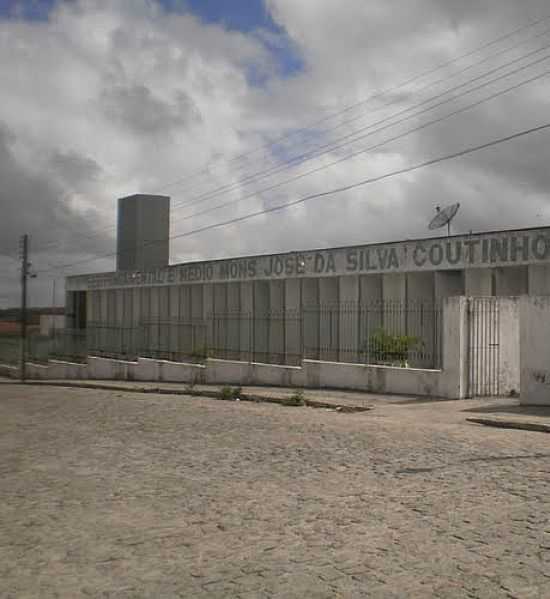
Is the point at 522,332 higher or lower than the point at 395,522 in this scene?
higher

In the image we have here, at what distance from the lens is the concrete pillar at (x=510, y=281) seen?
21781 mm

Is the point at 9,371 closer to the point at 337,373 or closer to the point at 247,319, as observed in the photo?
the point at 247,319

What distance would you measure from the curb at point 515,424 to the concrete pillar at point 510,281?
33.3ft

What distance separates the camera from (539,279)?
20781 mm

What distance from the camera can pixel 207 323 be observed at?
102 ft

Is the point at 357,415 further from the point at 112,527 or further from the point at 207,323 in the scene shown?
the point at 207,323

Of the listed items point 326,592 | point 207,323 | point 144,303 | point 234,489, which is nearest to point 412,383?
point 234,489

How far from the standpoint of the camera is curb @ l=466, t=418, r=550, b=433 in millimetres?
11562

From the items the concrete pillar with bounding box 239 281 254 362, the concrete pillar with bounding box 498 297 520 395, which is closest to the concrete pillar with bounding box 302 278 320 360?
the concrete pillar with bounding box 239 281 254 362

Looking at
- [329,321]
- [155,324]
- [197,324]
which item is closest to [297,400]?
[329,321]

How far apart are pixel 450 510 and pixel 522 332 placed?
28.2ft

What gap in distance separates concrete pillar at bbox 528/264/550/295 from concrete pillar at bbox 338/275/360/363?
534 cm

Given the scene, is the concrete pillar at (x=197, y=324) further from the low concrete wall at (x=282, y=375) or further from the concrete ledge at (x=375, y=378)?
the concrete ledge at (x=375, y=378)

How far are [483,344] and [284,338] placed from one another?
13.7 metres
